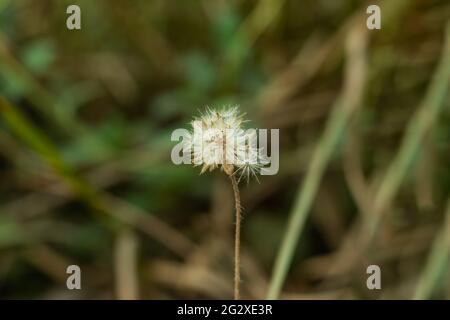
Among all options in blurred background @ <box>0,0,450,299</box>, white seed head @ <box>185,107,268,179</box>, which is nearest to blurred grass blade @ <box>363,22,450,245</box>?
blurred background @ <box>0,0,450,299</box>

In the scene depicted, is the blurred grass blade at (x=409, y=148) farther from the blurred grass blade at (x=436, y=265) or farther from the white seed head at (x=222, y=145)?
the white seed head at (x=222, y=145)

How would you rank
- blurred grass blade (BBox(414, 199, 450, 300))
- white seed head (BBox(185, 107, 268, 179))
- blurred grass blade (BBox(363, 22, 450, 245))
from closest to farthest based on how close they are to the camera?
white seed head (BBox(185, 107, 268, 179)) → blurred grass blade (BBox(414, 199, 450, 300)) → blurred grass blade (BBox(363, 22, 450, 245))

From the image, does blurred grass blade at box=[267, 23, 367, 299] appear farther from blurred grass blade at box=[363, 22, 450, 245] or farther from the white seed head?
the white seed head

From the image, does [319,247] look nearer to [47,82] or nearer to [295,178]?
[295,178]

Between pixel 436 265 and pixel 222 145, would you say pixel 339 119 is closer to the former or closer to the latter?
pixel 436 265

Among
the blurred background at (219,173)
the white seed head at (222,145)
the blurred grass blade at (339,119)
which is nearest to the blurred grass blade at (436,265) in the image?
the blurred background at (219,173)

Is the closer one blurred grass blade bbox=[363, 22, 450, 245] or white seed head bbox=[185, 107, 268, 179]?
white seed head bbox=[185, 107, 268, 179]

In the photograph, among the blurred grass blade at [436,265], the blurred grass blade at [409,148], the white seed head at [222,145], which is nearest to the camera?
the white seed head at [222,145]

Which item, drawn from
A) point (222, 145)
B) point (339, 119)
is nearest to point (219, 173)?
point (339, 119)
